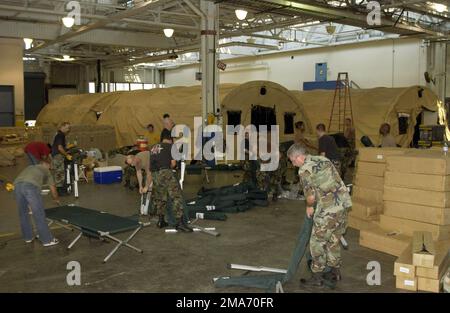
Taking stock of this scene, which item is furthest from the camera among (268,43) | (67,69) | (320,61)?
(67,69)

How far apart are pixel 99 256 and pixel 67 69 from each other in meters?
25.1

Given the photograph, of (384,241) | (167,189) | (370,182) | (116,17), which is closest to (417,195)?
(384,241)

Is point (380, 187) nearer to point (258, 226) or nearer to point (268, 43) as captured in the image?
point (258, 226)

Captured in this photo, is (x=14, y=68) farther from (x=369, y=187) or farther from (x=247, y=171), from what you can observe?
(x=369, y=187)

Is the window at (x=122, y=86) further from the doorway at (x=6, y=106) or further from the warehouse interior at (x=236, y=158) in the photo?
the doorway at (x=6, y=106)

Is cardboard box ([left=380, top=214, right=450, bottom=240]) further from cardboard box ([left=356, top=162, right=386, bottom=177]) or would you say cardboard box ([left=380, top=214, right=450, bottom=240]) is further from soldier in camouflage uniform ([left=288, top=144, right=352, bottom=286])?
soldier in camouflage uniform ([left=288, top=144, right=352, bottom=286])

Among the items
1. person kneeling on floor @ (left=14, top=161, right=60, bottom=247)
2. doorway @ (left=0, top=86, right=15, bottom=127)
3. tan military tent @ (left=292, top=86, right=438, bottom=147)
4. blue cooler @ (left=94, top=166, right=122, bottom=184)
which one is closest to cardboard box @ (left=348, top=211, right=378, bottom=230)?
person kneeling on floor @ (left=14, top=161, right=60, bottom=247)

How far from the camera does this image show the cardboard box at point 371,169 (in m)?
7.18

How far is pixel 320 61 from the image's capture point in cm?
Answer: 2159

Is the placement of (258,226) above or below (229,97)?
below

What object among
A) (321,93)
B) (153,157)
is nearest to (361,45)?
(321,93)

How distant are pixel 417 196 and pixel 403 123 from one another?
34.5ft

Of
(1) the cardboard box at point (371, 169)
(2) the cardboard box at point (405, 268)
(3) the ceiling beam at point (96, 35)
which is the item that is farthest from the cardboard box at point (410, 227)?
(3) the ceiling beam at point (96, 35)
